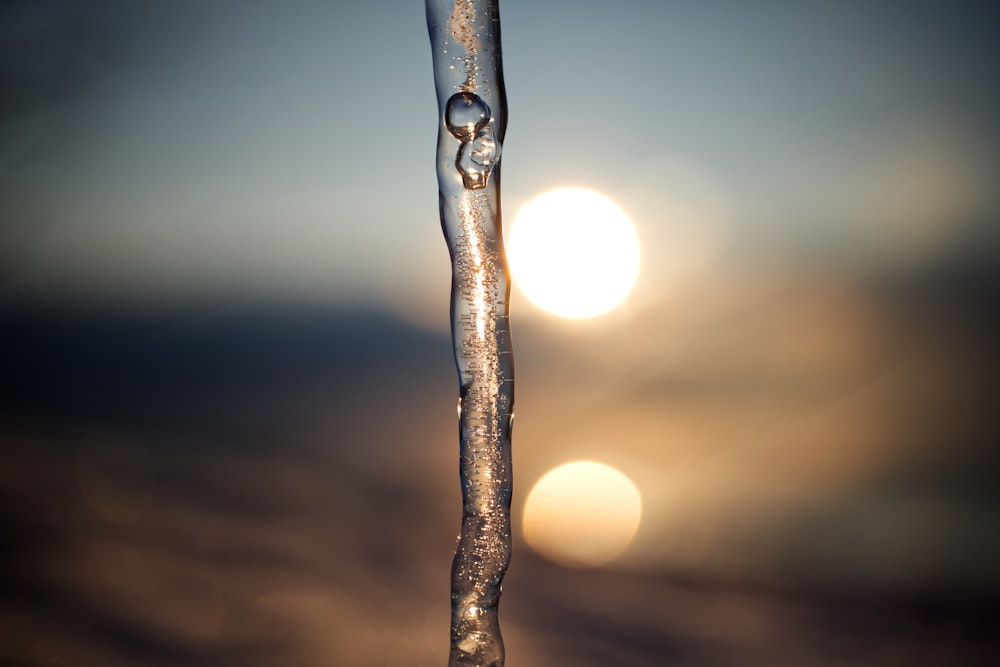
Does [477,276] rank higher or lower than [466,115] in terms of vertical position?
lower

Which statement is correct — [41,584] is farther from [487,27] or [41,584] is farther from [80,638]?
[487,27]

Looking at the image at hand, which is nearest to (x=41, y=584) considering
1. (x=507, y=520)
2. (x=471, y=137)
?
(x=507, y=520)

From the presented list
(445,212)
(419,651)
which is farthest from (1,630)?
(445,212)

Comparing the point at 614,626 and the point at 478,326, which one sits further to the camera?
the point at 614,626

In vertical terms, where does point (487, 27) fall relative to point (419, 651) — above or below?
→ above

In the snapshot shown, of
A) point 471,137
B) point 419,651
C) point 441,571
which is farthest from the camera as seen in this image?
point 441,571

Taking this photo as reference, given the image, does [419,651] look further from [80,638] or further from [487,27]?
[487,27]

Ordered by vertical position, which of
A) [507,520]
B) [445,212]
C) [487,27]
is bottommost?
[507,520]

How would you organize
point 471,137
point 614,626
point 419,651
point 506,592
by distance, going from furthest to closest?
point 506,592 < point 614,626 < point 419,651 < point 471,137

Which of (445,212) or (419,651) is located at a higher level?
(445,212)
